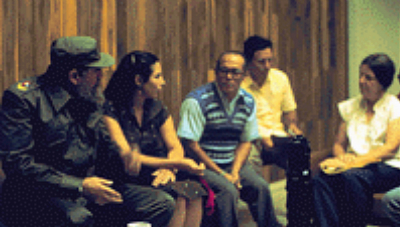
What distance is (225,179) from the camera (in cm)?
370

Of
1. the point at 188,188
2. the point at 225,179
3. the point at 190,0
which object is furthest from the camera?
the point at 190,0

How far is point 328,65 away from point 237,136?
3.80m

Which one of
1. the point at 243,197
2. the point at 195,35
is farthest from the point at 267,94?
the point at 243,197

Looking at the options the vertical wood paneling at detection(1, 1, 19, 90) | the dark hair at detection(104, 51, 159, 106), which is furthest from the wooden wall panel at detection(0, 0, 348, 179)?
the dark hair at detection(104, 51, 159, 106)

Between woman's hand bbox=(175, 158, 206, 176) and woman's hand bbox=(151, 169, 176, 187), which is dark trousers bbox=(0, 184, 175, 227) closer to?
woman's hand bbox=(151, 169, 176, 187)

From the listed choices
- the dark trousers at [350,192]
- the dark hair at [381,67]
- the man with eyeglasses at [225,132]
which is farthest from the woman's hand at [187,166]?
the dark hair at [381,67]

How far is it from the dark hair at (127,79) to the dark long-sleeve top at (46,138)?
412mm

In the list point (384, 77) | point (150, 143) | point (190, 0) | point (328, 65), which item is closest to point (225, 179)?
point (150, 143)

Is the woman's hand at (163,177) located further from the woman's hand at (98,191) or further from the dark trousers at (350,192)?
the dark trousers at (350,192)

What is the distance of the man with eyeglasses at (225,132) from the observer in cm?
380

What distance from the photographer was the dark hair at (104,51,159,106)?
337 centimetres

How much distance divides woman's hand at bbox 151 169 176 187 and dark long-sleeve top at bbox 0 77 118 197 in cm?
42

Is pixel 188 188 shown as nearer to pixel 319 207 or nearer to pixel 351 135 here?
pixel 319 207

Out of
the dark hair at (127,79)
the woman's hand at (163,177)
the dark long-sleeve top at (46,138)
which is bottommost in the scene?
the woman's hand at (163,177)
